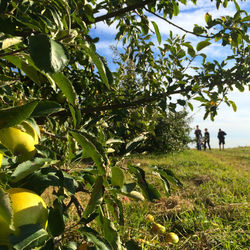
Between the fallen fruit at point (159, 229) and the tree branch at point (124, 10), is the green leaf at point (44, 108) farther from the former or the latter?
the fallen fruit at point (159, 229)

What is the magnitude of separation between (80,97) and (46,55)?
6.01ft

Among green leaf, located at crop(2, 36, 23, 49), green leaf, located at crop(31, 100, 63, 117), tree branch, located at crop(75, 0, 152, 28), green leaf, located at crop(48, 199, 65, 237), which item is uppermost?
tree branch, located at crop(75, 0, 152, 28)


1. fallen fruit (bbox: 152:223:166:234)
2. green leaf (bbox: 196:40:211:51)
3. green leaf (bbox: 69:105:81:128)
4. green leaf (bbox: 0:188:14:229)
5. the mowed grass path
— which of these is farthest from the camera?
fallen fruit (bbox: 152:223:166:234)

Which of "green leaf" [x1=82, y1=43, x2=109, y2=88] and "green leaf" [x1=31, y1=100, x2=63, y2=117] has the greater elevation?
"green leaf" [x1=82, y1=43, x2=109, y2=88]

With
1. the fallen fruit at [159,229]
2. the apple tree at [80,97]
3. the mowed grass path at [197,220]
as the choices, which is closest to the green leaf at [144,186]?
the apple tree at [80,97]

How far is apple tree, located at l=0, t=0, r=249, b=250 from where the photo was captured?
22.2 inches

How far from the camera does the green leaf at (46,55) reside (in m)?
0.47

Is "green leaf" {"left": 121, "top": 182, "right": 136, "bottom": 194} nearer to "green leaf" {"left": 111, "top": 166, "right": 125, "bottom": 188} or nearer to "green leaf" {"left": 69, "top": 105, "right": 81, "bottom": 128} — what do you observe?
"green leaf" {"left": 111, "top": 166, "right": 125, "bottom": 188}

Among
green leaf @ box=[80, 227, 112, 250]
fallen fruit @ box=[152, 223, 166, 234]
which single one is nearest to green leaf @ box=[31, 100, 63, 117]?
green leaf @ box=[80, 227, 112, 250]

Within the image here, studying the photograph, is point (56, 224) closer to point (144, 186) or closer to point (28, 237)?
point (28, 237)

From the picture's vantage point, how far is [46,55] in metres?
0.48

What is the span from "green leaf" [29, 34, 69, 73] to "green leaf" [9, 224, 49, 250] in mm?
339

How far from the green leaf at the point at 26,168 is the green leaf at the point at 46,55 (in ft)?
1.01

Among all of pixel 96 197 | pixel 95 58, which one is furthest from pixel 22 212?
pixel 95 58
